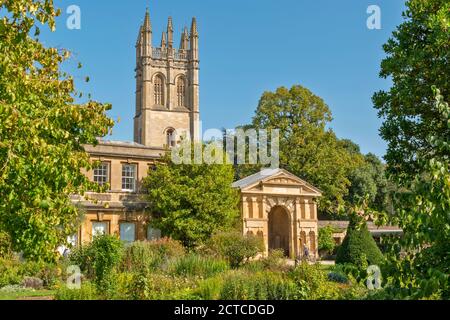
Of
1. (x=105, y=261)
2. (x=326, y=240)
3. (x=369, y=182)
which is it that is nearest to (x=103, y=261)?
(x=105, y=261)

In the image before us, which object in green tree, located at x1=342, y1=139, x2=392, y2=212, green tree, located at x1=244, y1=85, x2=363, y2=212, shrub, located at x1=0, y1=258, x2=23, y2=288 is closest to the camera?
shrub, located at x1=0, y1=258, x2=23, y2=288

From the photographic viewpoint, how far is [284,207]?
4091 centimetres

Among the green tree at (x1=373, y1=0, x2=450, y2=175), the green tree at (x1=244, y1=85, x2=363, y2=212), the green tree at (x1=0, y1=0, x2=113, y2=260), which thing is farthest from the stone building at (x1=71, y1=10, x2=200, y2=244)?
the green tree at (x1=0, y1=0, x2=113, y2=260)

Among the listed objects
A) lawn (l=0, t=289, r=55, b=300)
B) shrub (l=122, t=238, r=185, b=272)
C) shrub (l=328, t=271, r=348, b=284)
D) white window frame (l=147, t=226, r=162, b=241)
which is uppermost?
white window frame (l=147, t=226, r=162, b=241)

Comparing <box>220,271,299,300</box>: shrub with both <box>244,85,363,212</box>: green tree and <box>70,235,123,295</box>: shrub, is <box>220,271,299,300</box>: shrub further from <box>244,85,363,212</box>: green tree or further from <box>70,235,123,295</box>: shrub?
<box>244,85,363,212</box>: green tree

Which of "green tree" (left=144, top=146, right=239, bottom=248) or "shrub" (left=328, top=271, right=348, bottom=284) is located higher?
"green tree" (left=144, top=146, right=239, bottom=248)

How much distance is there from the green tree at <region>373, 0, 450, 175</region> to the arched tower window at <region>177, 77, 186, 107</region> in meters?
59.7

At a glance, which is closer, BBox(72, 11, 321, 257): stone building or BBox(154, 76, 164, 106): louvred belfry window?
BBox(72, 11, 321, 257): stone building

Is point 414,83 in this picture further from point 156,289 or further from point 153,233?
point 153,233

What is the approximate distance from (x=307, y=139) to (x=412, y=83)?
102 ft

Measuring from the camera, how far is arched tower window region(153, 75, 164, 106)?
7575 cm

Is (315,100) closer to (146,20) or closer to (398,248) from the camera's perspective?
(146,20)

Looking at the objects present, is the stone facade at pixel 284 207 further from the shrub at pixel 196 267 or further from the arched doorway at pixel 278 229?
the shrub at pixel 196 267

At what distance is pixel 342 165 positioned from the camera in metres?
48.0
